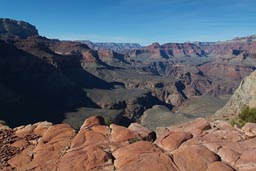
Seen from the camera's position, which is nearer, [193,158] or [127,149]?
[193,158]

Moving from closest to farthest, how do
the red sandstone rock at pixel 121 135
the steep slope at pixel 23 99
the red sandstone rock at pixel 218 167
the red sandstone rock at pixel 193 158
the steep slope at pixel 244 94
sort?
the red sandstone rock at pixel 218 167, the red sandstone rock at pixel 193 158, the red sandstone rock at pixel 121 135, the steep slope at pixel 244 94, the steep slope at pixel 23 99

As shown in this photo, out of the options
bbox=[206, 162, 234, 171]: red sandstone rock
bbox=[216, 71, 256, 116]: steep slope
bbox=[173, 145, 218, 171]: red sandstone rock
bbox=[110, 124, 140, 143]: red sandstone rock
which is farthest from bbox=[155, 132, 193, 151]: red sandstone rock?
bbox=[216, 71, 256, 116]: steep slope

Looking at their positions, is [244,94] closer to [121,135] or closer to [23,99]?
[121,135]

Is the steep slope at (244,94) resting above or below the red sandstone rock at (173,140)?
below

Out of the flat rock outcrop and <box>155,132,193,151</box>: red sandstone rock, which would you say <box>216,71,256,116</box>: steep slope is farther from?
<box>155,132,193,151</box>: red sandstone rock

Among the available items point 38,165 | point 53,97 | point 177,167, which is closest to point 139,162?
point 177,167

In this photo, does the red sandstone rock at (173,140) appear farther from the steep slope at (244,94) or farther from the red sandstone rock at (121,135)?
the steep slope at (244,94)

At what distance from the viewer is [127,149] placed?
1967 cm

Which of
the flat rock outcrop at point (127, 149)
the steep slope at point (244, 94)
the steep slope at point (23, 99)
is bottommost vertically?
the steep slope at point (23, 99)

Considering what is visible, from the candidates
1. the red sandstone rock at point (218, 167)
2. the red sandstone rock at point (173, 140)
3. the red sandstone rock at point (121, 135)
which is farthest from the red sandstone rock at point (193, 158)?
the red sandstone rock at point (121, 135)

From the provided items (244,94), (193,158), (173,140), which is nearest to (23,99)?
(244,94)

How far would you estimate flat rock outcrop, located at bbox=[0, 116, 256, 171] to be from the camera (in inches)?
703

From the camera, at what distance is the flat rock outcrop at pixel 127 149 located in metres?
17.9

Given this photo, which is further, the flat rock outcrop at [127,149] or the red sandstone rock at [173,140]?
the red sandstone rock at [173,140]
